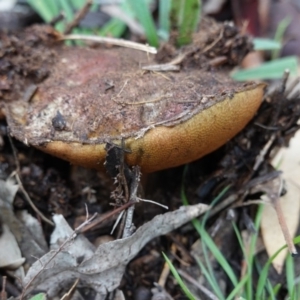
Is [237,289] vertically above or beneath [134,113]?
beneath

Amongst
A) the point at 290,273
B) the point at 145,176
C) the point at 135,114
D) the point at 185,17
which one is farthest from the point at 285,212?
the point at 185,17

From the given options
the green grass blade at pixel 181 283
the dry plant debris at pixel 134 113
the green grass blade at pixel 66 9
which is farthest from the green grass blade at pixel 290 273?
the green grass blade at pixel 66 9

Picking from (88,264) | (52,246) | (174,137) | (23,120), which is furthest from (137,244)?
(23,120)

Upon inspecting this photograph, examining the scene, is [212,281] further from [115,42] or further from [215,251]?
[115,42]

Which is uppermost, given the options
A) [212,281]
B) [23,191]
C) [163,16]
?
[163,16]

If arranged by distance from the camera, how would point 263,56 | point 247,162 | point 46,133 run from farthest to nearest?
point 263,56 < point 247,162 < point 46,133

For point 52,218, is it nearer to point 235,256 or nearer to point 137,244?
point 137,244

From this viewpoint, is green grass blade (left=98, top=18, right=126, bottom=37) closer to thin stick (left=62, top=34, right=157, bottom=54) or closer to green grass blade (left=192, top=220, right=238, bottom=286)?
thin stick (left=62, top=34, right=157, bottom=54)
